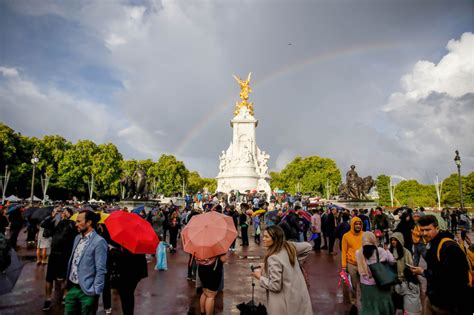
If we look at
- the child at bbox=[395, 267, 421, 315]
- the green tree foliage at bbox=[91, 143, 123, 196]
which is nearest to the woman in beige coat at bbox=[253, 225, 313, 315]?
the child at bbox=[395, 267, 421, 315]

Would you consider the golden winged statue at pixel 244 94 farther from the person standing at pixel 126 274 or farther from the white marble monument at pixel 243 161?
the person standing at pixel 126 274

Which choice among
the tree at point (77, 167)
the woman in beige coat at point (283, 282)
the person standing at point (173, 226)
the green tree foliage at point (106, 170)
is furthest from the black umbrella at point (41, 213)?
the green tree foliage at point (106, 170)

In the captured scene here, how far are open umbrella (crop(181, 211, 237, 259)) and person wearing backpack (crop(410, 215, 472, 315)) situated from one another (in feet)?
8.55

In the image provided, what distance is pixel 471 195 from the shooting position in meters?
67.3

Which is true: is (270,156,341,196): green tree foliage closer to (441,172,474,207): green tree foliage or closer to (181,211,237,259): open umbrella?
(441,172,474,207): green tree foliage

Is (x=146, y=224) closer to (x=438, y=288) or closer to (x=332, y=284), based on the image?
(x=438, y=288)

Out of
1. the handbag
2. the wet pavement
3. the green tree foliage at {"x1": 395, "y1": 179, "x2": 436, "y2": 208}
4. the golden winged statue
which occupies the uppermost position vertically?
the golden winged statue

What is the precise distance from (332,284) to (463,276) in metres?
5.86

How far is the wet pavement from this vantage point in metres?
6.77

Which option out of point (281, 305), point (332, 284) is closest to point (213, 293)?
point (281, 305)

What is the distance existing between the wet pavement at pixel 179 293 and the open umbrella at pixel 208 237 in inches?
83.5

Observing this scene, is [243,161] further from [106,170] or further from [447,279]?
[447,279]

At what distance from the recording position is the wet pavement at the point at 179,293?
6770 millimetres

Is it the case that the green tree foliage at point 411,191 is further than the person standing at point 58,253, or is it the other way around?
the green tree foliage at point 411,191
